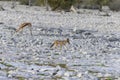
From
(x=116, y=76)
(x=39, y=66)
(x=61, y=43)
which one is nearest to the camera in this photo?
(x=116, y=76)

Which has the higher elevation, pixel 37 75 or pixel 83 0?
pixel 83 0

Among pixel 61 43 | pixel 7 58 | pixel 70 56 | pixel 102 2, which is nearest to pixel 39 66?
pixel 7 58

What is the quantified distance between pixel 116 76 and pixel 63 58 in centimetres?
278

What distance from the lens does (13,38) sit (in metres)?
16.4

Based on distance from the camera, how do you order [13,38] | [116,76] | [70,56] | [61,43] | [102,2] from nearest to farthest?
[116,76] → [70,56] → [61,43] → [13,38] → [102,2]

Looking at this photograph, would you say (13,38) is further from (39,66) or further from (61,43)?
(39,66)

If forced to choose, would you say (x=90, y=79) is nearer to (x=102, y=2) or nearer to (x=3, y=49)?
(x=3, y=49)

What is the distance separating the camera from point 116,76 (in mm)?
9180

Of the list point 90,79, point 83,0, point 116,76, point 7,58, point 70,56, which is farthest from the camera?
point 83,0

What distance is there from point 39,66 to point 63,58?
179cm

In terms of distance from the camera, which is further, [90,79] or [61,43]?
[61,43]

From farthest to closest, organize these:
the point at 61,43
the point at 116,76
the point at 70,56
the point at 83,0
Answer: the point at 83,0 → the point at 61,43 → the point at 70,56 → the point at 116,76

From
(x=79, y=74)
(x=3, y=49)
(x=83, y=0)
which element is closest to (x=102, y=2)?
(x=83, y=0)

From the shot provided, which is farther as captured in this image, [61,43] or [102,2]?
[102,2]
